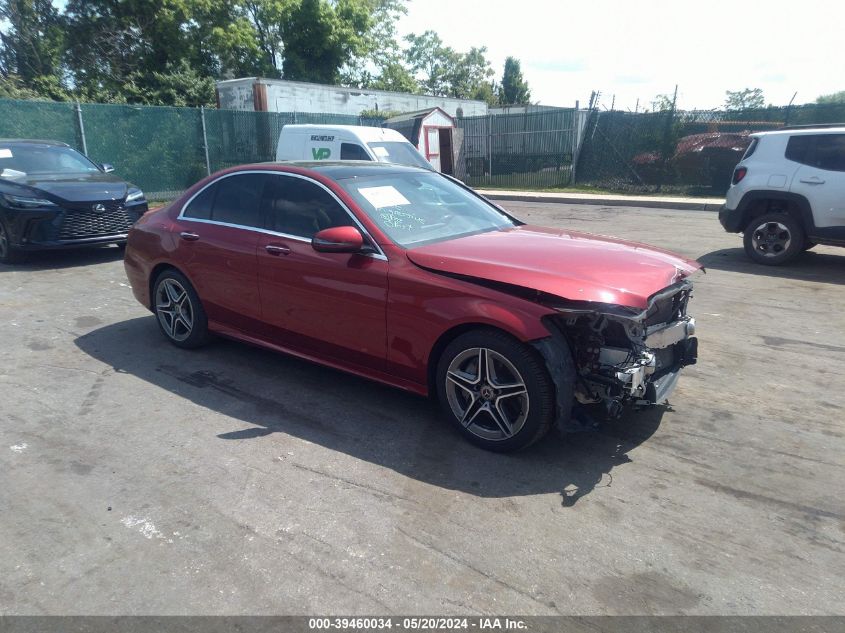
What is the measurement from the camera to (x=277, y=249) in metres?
4.87

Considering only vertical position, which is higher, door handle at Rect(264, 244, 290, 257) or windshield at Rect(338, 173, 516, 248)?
windshield at Rect(338, 173, 516, 248)

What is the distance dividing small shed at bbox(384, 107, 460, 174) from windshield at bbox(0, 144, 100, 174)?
32.8 ft

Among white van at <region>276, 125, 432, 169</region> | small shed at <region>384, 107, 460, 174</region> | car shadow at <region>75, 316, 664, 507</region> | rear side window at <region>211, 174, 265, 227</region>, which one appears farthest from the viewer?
small shed at <region>384, 107, 460, 174</region>

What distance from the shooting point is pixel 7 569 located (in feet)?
9.70

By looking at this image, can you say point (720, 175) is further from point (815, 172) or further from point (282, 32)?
point (282, 32)

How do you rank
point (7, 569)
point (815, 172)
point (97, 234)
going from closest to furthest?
point (7, 569)
point (815, 172)
point (97, 234)

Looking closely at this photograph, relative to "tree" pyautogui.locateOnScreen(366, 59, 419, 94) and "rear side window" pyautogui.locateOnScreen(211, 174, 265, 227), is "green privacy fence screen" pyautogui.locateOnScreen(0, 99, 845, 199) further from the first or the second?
"tree" pyautogui.locateOnScreen(366, 59, 419, 94)

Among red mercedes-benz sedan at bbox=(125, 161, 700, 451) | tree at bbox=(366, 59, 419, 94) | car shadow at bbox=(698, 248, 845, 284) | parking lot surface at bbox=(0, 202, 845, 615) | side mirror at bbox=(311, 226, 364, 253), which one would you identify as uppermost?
tree at bbox=(366, 59, 419, 94)

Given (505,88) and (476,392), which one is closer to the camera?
(476,392)

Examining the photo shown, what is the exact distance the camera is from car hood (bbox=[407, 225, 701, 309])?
365 cm

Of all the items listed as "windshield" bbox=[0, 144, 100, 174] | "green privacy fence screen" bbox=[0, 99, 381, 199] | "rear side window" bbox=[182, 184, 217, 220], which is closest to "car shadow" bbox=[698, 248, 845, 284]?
"rear side window" bbox=[182, 184, 217, 220]

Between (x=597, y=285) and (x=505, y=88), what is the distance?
262 feet

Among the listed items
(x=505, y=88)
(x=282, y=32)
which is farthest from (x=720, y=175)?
(x=505, y=88)

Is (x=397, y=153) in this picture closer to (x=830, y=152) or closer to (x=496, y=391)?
(x=830, y=152)
